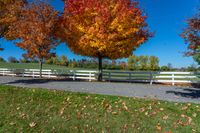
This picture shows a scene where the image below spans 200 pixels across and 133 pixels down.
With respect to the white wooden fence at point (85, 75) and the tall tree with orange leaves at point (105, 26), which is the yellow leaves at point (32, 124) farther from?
the white wooden fence at point (85, 75)

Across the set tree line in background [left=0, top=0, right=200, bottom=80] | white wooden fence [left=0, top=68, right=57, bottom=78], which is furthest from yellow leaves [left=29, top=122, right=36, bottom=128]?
white wooden fence [left=0, top=68, right=57, bottom=78]

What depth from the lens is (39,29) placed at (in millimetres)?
19828

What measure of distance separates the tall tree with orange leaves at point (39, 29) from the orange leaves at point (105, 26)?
214 cm

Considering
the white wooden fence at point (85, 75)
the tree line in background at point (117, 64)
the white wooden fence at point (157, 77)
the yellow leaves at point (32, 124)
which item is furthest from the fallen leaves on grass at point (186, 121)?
the tree line in background at point (117, 64)

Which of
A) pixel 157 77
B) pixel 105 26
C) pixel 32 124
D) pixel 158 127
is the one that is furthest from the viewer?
pixel 157 77

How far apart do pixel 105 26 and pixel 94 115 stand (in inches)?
405

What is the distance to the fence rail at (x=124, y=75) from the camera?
18.7 metres

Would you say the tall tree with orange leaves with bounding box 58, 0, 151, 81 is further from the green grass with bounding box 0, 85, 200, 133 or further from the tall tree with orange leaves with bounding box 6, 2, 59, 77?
the green grass with bounding box 0, 85, 200, 133

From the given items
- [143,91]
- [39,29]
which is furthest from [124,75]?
[39,29]

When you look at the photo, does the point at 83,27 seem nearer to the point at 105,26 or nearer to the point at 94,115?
→ the point at 105,26

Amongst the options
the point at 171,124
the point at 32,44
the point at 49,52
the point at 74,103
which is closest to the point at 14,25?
the point at 32,44

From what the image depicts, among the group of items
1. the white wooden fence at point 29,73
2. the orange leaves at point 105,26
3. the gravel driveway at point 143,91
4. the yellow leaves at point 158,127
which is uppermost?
the orange leaves at point 105,26

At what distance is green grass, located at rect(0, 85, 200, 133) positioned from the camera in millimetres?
7016

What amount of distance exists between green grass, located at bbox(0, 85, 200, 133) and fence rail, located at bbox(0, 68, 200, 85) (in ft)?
31.3
